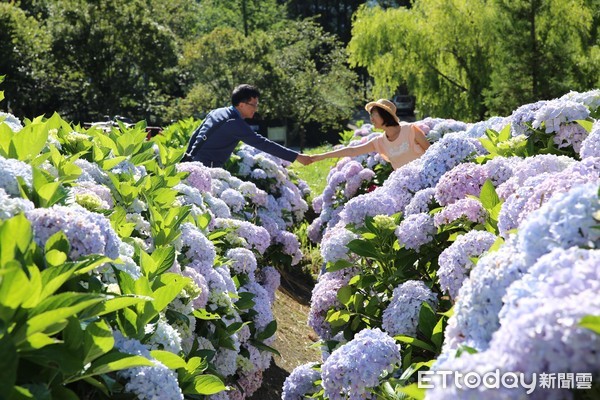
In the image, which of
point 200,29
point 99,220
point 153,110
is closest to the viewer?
point 99,220

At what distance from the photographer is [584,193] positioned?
1.59m

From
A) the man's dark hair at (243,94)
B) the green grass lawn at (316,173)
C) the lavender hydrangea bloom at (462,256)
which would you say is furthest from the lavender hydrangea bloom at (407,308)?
the green grass lawn at (316,173)

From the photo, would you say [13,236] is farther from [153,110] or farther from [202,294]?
[153,110]

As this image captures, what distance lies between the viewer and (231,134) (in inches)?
270

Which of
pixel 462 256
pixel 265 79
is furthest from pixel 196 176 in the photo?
pixel 265 79

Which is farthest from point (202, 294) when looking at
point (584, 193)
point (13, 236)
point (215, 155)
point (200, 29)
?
point (200, 29)

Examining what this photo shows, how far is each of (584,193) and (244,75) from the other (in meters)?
26.9

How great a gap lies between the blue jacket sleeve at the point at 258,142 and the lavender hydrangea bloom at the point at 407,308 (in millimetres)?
3757

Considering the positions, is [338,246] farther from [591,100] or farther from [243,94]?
[243,94]

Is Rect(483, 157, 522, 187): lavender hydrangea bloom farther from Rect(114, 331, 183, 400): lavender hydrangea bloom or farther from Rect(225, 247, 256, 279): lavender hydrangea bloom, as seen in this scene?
Rect(225, 247, 256, 279): lavender hydrangea bloom

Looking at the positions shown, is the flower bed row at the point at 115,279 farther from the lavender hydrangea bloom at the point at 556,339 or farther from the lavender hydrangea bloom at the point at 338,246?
the lavender hydrangea bloom at the point at 556,339

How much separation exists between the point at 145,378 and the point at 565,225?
120 centimetres

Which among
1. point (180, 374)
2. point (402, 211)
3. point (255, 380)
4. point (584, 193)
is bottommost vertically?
point (255, 380)

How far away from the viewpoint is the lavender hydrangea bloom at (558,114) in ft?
11.3
